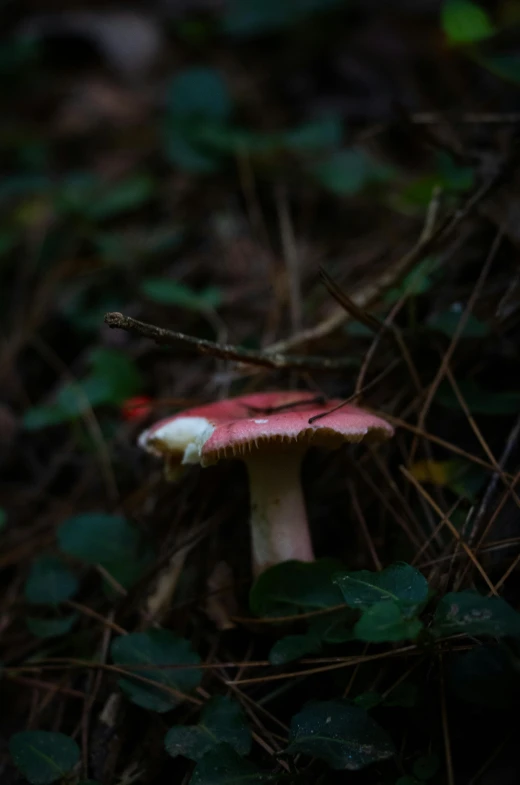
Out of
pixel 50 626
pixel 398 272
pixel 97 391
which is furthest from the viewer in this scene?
pixel 97 391

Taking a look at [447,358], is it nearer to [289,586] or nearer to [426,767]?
[289,586]

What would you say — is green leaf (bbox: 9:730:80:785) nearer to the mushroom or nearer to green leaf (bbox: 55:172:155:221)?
the mushroom

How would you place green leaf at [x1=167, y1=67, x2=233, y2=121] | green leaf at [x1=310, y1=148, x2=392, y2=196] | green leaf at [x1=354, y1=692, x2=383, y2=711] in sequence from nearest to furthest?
green leaf at [x1=354, y1=692, x2=383, y2=711]
green leaf at [x1=310, y1=148, x2=392, y2=196]
green leaf at [x1=167, y1=67, x2=233, y2=121]

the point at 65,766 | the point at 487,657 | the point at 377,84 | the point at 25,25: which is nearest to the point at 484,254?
the point at 487,657

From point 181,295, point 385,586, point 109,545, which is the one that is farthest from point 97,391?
point 385,586

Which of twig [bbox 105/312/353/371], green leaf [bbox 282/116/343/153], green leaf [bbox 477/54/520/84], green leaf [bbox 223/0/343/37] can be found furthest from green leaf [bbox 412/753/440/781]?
green leaf [bbox 223/0/343/37]

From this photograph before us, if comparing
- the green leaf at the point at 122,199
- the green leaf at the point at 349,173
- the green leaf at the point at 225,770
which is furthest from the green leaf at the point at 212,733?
the green leaf at the point at 122,199

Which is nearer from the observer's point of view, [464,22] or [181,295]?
[464,22]
